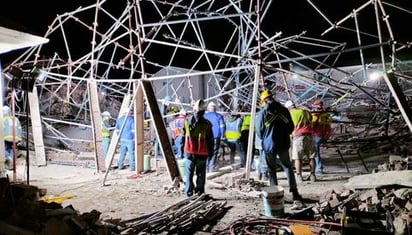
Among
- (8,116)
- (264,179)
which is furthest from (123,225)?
(8,116)

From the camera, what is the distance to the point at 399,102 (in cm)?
766

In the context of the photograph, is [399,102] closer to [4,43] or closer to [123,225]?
[123,225]

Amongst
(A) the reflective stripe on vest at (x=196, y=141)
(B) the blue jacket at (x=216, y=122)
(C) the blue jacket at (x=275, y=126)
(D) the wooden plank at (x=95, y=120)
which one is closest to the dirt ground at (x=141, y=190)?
(D) the wooden plank at (x=95, y=120)

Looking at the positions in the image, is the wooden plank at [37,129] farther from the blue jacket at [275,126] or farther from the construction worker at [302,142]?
the blue jacket at [275,126]

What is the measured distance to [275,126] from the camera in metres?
7.59

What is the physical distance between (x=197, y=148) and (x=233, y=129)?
4.46m

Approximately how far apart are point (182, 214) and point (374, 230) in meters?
3.11

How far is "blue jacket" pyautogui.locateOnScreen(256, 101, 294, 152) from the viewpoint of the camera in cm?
759

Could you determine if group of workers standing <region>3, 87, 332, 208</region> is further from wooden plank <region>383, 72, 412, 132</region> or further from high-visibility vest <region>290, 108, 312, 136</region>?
wooden plank <region>383, 72, 412, 132</region>

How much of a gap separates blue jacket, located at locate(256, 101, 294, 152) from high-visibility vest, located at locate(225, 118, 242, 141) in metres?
4.68

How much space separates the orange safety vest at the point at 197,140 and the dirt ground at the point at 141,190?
0.97 meters

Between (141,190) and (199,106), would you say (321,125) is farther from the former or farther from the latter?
(141,190)

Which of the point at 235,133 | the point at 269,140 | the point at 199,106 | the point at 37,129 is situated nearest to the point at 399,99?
the point at 269,140

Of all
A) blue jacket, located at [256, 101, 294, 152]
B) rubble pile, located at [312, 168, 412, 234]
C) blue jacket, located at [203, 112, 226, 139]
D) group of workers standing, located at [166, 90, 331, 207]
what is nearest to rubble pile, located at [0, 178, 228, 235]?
group of workers standing, located at [166, 90, 331, 207]
